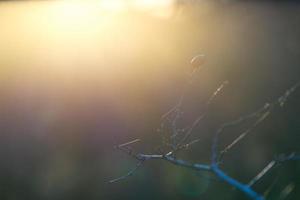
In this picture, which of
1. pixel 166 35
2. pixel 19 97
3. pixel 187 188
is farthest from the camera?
pixel 166 35

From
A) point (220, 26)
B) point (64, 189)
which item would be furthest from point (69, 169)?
point (220, 26)

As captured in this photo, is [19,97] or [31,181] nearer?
[31,181]

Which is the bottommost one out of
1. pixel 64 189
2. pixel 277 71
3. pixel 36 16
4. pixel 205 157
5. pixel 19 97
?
pixel 64 189

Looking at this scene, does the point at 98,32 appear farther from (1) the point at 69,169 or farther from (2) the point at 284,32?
(2) the point at 284,32

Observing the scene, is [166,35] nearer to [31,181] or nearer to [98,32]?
[98,32]

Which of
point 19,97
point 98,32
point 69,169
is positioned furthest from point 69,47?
point 69,169

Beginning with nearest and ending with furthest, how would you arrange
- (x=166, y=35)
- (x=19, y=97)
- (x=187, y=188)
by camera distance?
1. (x=187, y=188)
2. (x=19, y=97)
3. (x=166, y=35)

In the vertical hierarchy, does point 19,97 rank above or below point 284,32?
below
